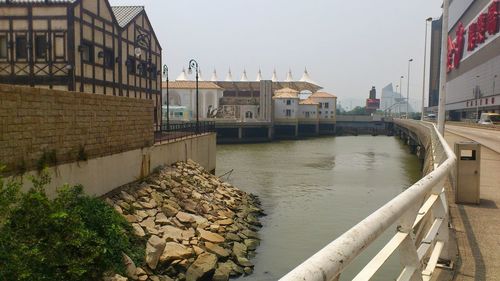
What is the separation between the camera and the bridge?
1.94 meters

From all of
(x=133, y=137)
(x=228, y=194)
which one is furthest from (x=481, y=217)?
(x=228, y=194)

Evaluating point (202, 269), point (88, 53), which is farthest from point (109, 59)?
point (202, 269)

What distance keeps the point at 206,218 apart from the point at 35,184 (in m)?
7.29

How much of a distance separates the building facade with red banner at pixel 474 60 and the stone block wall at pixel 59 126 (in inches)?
2082

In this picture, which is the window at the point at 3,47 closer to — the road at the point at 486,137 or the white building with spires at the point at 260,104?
the road at the point at 486,137

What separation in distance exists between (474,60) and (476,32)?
16.5ft

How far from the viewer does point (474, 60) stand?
6944 centimetres

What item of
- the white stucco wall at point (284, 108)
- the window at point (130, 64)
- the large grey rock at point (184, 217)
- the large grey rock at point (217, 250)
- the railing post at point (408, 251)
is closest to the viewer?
the railing post at point (408, 251)

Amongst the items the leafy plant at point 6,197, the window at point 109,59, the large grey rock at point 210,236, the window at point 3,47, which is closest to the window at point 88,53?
the window at point 109,59

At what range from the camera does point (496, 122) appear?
1981 inches

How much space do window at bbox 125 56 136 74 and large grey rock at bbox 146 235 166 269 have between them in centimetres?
1537

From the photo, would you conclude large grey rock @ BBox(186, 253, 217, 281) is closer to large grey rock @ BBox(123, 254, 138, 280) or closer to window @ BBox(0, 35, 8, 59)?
large grey rock @ BBox(123, 254, 138, 280)

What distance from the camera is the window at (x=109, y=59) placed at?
2244 cm

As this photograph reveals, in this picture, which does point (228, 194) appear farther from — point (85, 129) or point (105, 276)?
point (105, 276)
